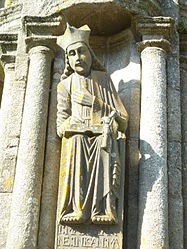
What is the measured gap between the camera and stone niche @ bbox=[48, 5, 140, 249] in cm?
562

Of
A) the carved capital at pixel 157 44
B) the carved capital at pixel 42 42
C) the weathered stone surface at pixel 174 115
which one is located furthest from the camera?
the carved capital at pixel 42 42

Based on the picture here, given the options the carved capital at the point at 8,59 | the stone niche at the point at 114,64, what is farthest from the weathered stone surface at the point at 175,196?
the carved capital at the point at 8,59

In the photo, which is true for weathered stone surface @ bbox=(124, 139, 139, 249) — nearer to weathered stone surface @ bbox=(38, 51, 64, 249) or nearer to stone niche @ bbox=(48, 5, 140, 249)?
stone niche @ bbox=(48, 5, 140, 249)

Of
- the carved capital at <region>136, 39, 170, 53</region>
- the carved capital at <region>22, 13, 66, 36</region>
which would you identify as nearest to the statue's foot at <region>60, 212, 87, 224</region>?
the carved capital at <region>136, 39, 170, 53</region>

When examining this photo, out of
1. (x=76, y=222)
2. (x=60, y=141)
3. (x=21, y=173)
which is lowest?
(x=76, y=222)

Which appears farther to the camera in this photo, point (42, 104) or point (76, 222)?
point (42, 104)

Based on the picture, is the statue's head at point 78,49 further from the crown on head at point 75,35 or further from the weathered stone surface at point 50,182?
the weathered stone surface at point 50,182

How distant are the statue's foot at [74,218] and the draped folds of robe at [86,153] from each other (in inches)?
1.7

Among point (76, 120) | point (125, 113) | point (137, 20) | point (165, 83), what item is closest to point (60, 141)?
point (76, 120)

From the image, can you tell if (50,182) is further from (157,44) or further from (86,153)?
(157,44)

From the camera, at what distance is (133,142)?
20.8 feet

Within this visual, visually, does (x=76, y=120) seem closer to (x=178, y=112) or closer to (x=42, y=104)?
(x=42, y=104)

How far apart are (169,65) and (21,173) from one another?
2.27 m

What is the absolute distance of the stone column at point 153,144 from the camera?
567 cm
